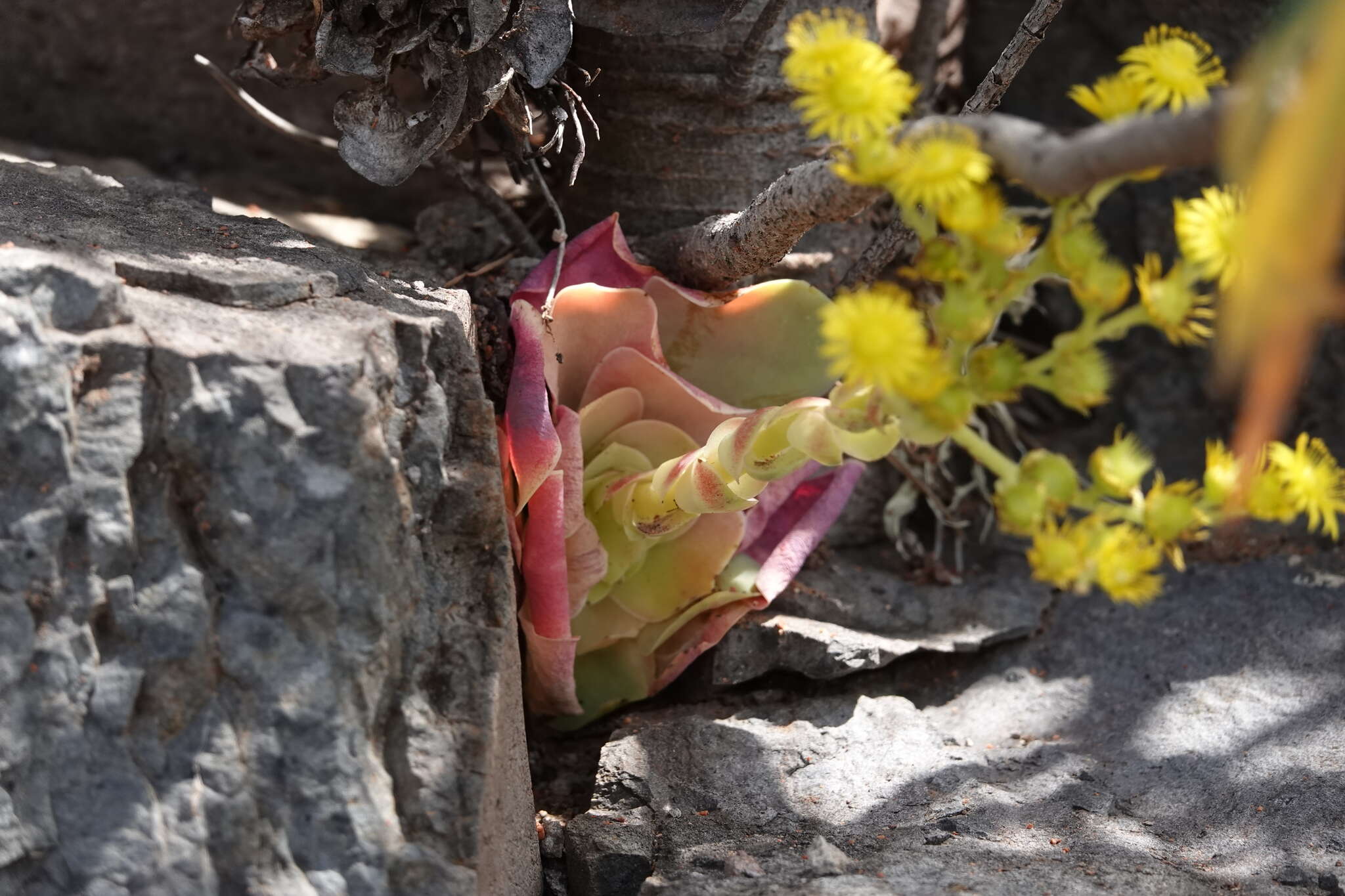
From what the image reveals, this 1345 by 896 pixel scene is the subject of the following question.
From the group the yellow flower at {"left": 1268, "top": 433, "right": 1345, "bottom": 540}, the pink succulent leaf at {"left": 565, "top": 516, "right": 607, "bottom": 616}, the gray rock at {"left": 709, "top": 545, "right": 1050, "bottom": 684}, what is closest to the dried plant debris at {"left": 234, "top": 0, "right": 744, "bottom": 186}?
the pink succulent leaf at {"left": 565, "top": 516, "right": 607, "bottom": 616}

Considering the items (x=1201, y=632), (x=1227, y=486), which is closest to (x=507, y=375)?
(x=1227, y=486)

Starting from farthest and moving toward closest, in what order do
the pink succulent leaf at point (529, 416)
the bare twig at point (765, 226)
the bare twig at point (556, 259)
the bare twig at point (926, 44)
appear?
the bare twig at point (926, 44)
the bare twig at point (556, 259)
the pink succulent leaf at point (529, 416)
the bare twig at point (765, 226)

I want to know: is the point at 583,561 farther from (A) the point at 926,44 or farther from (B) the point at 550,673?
(A) the point at 926,44

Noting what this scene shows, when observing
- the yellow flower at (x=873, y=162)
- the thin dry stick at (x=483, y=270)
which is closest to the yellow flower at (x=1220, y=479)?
the yellow flower at (x=873, y=162)

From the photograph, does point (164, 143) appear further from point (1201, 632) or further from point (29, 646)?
point (1201, 632)

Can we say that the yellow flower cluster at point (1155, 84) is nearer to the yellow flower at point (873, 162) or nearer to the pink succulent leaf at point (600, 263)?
the yellow flower at point (873, 162)

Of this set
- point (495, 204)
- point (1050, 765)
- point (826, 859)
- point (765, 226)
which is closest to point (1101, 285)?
point (765, 226)
